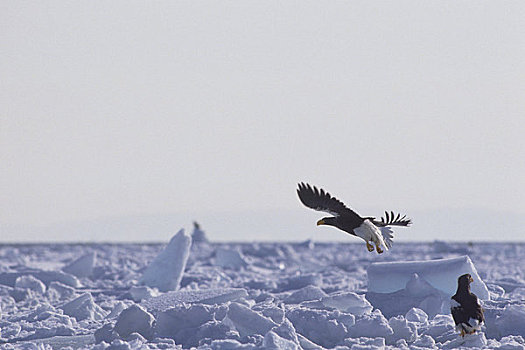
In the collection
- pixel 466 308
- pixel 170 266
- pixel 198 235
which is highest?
pixel 466 308

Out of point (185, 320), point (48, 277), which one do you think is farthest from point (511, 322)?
point (48, 277)

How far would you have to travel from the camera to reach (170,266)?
34.2 ft

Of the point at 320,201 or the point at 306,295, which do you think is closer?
the point at 320,201

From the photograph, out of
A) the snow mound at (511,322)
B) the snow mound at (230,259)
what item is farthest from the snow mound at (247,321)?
the snow mound at (230,259)

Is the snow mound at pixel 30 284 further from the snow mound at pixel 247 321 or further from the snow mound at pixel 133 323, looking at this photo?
the snow mound at pixel 247 321

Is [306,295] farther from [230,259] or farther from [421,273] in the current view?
[230,259]

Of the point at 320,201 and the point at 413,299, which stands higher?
the point at 320,201

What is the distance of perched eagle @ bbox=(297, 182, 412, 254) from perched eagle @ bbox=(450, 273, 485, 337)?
2.62 ft

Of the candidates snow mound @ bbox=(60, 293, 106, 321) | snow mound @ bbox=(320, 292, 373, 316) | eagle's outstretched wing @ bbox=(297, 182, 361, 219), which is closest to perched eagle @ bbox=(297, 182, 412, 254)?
eagle's outstretched wing @ bbox=(297, 182, 361, 219)

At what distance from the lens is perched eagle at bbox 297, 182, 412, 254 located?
5715 millimetres

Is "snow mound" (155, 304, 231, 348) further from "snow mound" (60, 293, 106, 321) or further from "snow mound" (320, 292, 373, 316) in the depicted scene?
"snow mound" (60, 293, 106, 321)

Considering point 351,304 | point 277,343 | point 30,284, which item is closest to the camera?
point 277,343

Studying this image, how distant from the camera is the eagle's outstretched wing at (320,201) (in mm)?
5863

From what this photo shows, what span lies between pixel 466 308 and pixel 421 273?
102 inches
